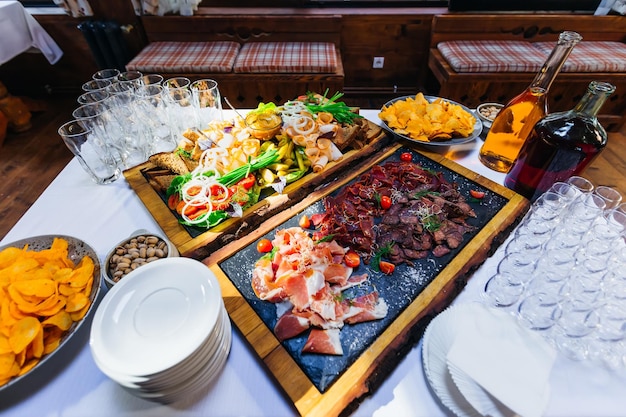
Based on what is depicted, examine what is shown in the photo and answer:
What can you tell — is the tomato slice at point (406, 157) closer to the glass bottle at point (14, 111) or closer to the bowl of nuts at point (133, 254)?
the bowl of nuts at point (133, 254)

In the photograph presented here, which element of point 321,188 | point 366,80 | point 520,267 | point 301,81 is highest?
point 520,267

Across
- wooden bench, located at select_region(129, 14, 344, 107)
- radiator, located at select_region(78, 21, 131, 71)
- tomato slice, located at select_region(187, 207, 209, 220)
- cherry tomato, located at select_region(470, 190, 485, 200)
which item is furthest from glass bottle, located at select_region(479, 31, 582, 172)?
radiator, located at select_region(78, 21, 131, 71)

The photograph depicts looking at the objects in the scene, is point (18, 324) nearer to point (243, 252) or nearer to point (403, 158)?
point (243, 252)

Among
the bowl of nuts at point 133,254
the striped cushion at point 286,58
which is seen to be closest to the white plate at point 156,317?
the bowl of nuts at point 133,254

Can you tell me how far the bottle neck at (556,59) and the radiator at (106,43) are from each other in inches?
124

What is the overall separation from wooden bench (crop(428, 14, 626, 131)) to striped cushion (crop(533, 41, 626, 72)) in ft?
0.09

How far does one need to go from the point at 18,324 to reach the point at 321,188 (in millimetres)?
901

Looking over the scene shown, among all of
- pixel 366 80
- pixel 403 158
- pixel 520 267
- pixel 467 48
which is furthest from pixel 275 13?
pixel 520 267

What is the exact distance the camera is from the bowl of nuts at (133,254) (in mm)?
800

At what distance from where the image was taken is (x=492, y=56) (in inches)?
102

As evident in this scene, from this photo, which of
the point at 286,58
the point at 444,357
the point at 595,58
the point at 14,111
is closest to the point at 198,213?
the point at 444,357

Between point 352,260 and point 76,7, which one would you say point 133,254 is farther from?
point 76,7

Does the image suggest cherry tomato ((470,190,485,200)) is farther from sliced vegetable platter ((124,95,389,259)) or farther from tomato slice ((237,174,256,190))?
tomato slice ((237,174,256,190))

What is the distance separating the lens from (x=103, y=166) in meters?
1.25
